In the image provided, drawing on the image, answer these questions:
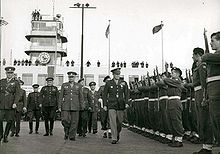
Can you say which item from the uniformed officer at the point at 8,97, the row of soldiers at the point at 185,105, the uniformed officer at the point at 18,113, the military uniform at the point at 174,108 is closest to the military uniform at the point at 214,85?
the row of soldiers at the point at 185,105

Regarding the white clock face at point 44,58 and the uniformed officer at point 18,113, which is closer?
the uniformed officer at point 18,113

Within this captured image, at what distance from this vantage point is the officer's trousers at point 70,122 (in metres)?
10.2

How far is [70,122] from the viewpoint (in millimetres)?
10391

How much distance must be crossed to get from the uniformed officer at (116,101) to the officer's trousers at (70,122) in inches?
46.7

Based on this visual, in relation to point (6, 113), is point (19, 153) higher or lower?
lower

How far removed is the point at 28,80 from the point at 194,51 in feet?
124

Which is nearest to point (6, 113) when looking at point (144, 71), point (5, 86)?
point (5, 86)

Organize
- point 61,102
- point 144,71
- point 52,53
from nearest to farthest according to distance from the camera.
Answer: point 61,102 → point 144,71 → point 52,53

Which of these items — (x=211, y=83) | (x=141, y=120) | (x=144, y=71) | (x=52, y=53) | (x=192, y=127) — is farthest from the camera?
(x=52, y=53)

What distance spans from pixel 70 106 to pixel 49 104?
64.2 inches

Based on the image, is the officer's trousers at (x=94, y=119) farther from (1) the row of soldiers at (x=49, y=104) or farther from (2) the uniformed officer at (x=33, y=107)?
(2) the uniformed officer at (x=33, y=107)

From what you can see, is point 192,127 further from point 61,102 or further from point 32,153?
point 32,153

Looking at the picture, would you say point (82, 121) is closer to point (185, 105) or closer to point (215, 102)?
point (185, 105)

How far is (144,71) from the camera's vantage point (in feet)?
141
